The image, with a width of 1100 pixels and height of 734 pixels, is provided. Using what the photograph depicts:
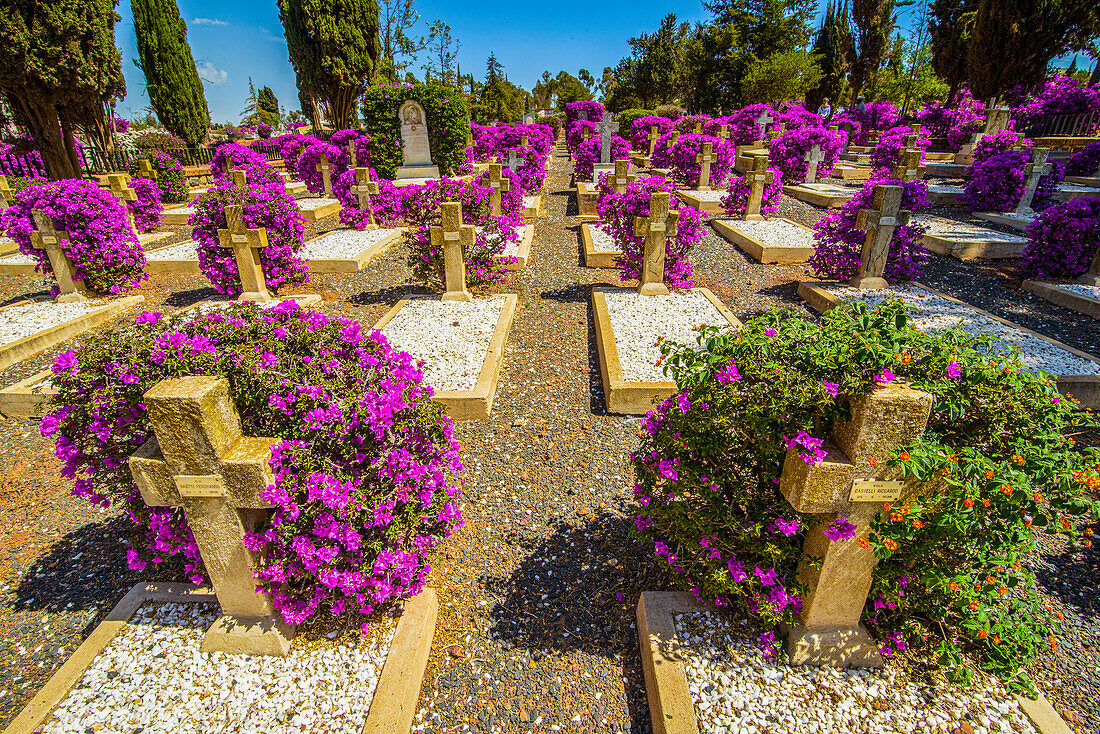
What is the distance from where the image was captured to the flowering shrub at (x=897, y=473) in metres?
1.95

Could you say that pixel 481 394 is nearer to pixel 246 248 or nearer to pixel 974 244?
pixel 246 248

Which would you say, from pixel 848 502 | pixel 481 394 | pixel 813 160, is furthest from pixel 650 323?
pixel 813 160

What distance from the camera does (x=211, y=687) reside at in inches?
90.6

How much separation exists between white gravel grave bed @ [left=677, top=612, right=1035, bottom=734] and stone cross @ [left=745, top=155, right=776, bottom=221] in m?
11.4

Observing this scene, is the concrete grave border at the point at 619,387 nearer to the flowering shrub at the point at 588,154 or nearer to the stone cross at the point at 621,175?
the stone cross at the point at 621,175

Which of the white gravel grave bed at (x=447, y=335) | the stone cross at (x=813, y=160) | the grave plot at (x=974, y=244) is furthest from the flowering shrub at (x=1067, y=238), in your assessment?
the stone cross at (x=813, y=160)

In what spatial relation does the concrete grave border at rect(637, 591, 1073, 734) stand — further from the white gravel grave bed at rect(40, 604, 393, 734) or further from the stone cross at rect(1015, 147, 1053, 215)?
the stone cross at rect(1015, 147, 1053, 215)

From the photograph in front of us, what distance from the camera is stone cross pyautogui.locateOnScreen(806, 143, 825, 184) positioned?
1614 cm

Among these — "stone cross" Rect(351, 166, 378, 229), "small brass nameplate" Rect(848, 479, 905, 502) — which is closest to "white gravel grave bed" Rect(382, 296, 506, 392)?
"small brass nameplate" Rect(848, 479, 905, 502)

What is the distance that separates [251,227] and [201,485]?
21.0ft

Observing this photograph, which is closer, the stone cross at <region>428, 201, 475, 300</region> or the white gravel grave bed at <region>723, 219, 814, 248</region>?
the stone cross at <region>428, 201, 475, 300</region>

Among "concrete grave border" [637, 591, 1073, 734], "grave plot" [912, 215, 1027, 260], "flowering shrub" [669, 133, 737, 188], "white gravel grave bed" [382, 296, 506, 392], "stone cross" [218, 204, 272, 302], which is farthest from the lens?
"flowering shrub" [669, 133, 737, 188]

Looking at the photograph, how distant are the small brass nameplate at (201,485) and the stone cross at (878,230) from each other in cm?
817

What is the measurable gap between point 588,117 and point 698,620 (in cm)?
2769
